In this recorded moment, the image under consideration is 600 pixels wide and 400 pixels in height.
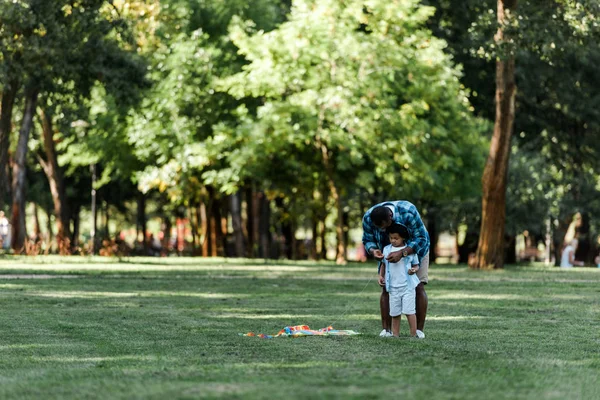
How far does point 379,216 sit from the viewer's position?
13906mm

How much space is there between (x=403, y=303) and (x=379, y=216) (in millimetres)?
1097

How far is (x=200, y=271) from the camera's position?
3581 cm

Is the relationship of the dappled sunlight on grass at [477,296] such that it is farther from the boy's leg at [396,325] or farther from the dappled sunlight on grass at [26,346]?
the dappled sunlight on grass at [26,346]

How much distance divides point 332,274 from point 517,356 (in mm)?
22642

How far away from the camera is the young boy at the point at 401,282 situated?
47.1 ft

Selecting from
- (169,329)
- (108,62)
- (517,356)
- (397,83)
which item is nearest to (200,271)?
(108,62)

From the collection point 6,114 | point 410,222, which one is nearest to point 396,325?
point 410,222

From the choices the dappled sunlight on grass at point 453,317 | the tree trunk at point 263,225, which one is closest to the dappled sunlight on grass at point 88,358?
the dappled sunlight on grass at point 453,317

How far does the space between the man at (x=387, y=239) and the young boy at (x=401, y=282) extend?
9 cm

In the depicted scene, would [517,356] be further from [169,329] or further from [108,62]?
[108,62]

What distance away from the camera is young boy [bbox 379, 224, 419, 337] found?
14.4m

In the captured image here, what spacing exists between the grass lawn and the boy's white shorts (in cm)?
38

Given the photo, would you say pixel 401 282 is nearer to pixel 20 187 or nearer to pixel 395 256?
pixel 395 256

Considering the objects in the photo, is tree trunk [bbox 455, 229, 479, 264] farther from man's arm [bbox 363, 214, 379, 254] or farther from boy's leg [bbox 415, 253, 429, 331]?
man's arm [bbox 363, 214, 379, 254]
